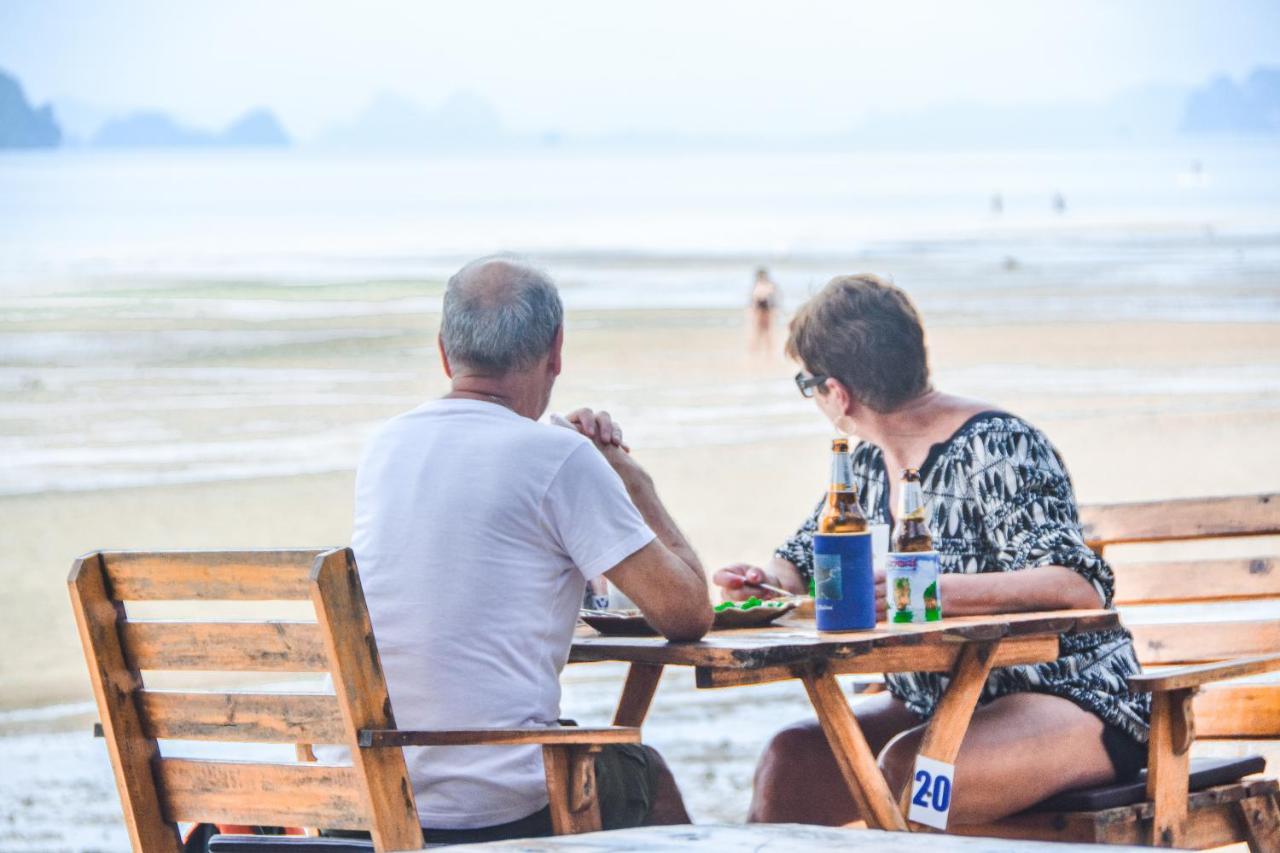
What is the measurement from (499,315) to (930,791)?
3.74ft

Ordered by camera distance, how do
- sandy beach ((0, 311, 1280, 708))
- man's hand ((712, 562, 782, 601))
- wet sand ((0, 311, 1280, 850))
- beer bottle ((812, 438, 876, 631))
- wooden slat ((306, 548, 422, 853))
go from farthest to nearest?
sandy beach ((0, 311, 1280, 708)) < wet sand ((0, 311, 1280, 850)) < man's hand ((712, 562, 782, 601)) < beer bottle ((812, 438, 876, 631)) < wooden slat ((306, 548, 422, 853))

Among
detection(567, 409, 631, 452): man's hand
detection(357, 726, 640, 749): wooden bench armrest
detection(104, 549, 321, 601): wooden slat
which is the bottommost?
detection(357, 726, 640, 749): wooden bench armrest

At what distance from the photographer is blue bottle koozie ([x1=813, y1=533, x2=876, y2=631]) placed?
10.3 ft

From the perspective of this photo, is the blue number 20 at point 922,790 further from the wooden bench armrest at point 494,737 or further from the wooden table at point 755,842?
the wooden table at point 755,842

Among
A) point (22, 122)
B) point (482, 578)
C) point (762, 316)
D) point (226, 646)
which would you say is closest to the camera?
point (226, 646)

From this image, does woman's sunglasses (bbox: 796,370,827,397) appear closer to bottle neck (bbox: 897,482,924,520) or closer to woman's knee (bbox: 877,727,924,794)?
bottle neck (bbox: 897,482,924,520)

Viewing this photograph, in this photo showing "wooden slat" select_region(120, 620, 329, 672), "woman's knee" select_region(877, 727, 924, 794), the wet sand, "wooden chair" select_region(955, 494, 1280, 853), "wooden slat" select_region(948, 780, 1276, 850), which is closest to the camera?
"wooden slat" select_region(120, 620, 329, 672)

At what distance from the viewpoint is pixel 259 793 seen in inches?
115

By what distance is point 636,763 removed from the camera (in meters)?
3.28

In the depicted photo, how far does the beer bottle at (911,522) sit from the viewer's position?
130 inches

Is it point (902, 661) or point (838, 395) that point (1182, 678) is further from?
point (838, 395)

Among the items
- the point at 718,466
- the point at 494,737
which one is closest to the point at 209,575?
the point at 494,737

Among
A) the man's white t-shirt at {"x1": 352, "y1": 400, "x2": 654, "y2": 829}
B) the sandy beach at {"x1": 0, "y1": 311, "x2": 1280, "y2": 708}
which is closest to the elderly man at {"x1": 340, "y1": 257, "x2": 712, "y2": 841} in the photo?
the man's white t-shirt at {"x1": 352, "y1": 400, "x2": 654, "y2": 829}

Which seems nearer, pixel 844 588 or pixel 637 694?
pixel 844 588
